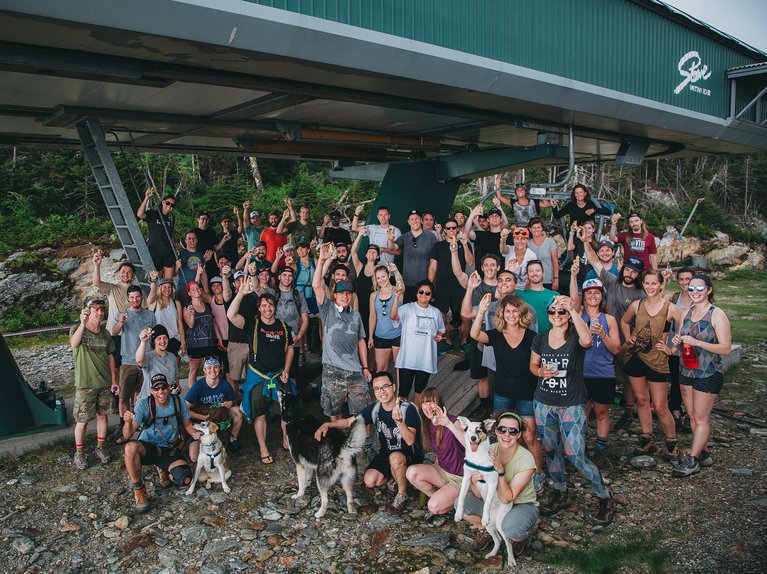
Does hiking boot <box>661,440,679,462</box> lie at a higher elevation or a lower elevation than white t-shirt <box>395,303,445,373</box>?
lower

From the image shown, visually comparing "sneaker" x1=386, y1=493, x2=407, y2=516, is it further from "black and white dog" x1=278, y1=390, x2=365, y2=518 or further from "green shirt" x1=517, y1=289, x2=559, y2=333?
"green shirt" x1=517, y1=289, x2=559, y2=333

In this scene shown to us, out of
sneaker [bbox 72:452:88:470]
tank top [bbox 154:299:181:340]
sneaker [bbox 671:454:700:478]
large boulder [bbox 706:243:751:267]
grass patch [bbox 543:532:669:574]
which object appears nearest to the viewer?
grass patch [bbox 543:532:669:574]

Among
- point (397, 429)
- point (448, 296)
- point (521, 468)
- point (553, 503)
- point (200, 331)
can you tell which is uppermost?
point (448, 296)

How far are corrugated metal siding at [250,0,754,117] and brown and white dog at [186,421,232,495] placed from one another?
14.1 ft

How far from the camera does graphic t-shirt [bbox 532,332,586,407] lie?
17.3 ft

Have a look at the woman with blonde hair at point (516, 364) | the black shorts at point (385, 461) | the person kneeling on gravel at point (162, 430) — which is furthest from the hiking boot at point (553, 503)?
the person kneeling on gravel at point (162, 430)

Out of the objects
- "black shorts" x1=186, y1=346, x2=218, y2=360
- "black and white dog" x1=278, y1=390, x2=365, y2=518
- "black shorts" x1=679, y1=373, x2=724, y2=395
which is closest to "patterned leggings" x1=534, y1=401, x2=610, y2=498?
"black shorts" x1=679, y1=373, x2=724, y2=395

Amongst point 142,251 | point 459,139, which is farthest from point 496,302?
point 459,139

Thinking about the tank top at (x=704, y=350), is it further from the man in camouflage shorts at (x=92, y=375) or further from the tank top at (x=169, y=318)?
the man in camouflage shorts at (x=92, y=375)

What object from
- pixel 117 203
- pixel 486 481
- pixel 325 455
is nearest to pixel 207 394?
pixel 325 455

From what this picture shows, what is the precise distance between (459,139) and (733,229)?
2128 cm

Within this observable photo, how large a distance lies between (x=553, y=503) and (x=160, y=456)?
4046mm

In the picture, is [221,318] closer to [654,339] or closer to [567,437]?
[567,437]

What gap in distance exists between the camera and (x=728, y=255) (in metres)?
25.1
